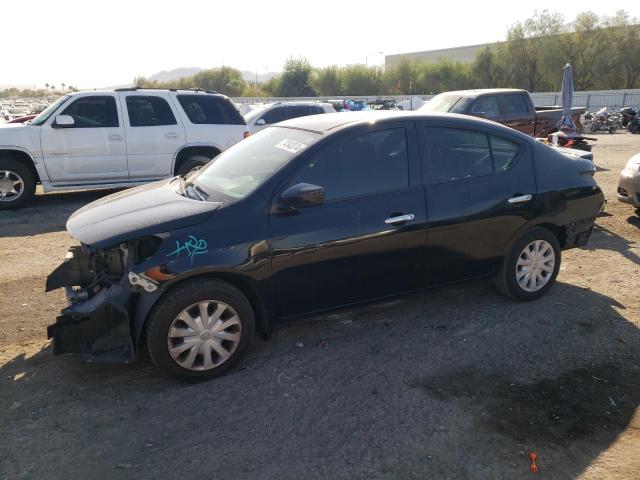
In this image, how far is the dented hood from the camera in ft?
11.8

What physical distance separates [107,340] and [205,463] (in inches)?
45.9

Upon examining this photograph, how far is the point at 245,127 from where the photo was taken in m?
10.4

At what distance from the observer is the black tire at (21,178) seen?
8.98 m

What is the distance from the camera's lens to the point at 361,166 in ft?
13.4

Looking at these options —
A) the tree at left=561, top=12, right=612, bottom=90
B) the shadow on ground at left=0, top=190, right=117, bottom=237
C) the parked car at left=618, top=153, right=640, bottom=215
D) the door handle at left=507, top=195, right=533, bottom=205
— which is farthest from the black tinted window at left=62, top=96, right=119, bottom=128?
the tree at left=561, top=12, right=612, bottom=90

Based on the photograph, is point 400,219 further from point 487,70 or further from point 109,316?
point 487,70

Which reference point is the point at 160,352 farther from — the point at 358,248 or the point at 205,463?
the point at 358,248

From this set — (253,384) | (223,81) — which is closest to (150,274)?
(253,384)

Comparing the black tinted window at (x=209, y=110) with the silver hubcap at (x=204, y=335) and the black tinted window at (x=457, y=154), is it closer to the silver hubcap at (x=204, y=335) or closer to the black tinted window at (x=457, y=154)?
the black tinted window at (x=457, y=154)

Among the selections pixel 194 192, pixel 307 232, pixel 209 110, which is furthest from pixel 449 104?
pixel 307 232

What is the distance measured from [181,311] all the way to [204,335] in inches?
9.6

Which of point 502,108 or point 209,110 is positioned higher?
point 209,110

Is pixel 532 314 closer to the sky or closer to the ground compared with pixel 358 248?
closer to the ground

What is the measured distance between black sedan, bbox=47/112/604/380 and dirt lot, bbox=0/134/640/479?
339 millimetres
